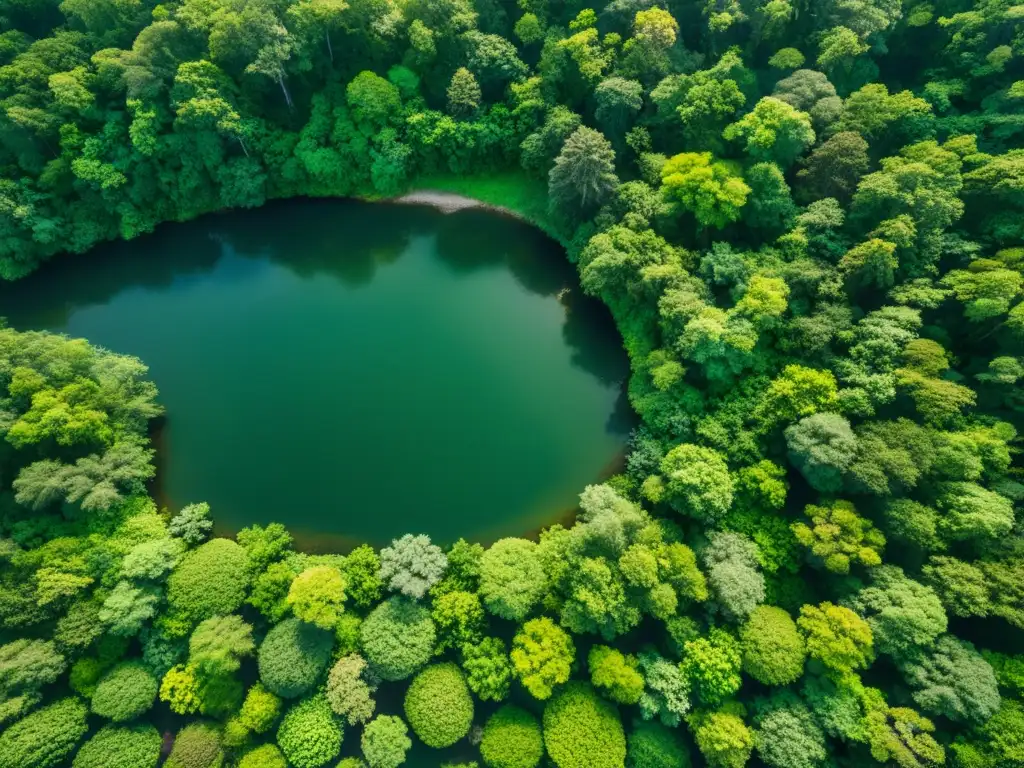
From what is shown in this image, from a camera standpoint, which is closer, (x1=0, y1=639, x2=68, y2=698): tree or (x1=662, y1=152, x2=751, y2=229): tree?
(x1=0, y1=639, x2=68, y2=698): tree

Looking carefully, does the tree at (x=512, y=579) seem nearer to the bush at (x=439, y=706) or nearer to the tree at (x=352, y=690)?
the bush at (x=439, y=706)

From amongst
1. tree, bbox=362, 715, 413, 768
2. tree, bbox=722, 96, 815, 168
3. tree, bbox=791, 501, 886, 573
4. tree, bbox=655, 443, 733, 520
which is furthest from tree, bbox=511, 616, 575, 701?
tree, bbox=722, 96, 815, 168

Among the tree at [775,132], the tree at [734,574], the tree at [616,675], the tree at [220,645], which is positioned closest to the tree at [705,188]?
the tree at [775,132]

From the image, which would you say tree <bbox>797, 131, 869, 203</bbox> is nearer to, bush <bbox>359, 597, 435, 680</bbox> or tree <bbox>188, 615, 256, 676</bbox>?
bush <bbox>359, 597, 435, 680</bbox>

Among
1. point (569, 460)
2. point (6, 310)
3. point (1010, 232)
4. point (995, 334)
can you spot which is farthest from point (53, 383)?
point (1010, 232)

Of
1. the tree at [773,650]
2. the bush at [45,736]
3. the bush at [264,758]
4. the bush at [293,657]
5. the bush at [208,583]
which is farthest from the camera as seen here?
the bush at [208,583]
